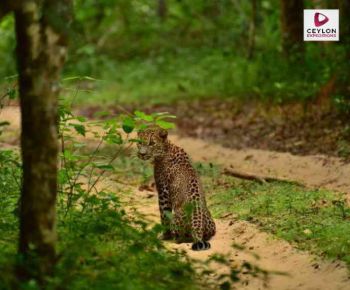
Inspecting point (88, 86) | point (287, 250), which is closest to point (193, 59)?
point (88, 86)

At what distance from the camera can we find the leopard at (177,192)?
9055mm

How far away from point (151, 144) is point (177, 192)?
0.64 metres

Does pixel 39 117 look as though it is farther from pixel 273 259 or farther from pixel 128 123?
pixel 273 259

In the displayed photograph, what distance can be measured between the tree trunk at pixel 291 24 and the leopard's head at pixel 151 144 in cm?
839

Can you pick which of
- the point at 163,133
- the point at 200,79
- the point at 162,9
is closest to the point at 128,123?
the point at 163,133

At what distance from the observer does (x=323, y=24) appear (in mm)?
17047

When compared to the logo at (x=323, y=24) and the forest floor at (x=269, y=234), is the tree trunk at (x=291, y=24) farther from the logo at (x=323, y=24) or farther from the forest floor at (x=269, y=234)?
the forest floor at (x=269, y=234)

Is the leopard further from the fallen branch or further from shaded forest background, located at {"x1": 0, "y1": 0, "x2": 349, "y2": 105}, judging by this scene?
shaded forest background, located at {"x1": 0, "y1": 0, "x2": 349, "y2": 105}

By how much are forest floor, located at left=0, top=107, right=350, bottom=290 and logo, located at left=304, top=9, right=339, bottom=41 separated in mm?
3462

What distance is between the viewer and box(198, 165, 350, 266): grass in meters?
8.53

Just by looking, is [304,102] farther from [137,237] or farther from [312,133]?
[137,237]

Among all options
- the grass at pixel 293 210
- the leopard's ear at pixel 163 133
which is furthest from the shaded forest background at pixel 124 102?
the leopard's ear at pixel 163 133

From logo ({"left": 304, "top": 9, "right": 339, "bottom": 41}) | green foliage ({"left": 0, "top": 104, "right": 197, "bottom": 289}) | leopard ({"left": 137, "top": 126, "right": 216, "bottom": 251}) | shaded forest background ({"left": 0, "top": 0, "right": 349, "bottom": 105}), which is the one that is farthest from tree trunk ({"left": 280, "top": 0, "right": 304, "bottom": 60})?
green foliage ({"left": 0, "top": 104, "right": 197, "bottom": 289})

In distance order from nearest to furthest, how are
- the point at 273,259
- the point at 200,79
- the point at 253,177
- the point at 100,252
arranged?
the point at 100,252, the point at 273,259, the point at 253,177, the point at 200,79
